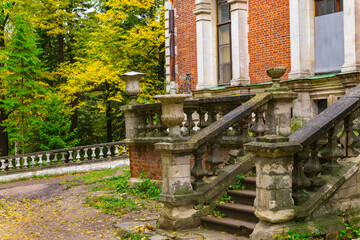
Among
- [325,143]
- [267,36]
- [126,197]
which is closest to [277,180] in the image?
[325,143]

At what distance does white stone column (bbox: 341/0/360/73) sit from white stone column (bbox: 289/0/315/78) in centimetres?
111

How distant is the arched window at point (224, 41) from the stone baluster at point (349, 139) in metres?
7.54

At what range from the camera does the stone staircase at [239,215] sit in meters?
6.16

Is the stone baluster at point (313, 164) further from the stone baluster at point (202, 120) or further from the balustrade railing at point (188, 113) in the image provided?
the stone baluster at point (202, 120)

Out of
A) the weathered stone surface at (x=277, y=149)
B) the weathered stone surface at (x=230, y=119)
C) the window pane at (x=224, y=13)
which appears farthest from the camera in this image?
the window pane at (x=224, y=13)

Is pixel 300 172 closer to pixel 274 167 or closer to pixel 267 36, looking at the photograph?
pixel 274 167

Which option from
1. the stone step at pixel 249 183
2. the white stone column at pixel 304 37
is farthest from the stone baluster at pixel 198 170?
the white stone column at pixel 304 37

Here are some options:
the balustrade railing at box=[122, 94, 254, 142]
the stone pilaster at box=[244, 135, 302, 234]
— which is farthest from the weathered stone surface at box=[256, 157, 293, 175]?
the balustrade railing at box=[122, 94, 254, 142]

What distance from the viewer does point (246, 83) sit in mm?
12234

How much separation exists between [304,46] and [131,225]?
6386 mm

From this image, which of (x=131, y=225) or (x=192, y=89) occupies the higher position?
(x=192, y=89)

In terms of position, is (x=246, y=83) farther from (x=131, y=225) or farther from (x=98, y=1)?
(x=98, y=1)

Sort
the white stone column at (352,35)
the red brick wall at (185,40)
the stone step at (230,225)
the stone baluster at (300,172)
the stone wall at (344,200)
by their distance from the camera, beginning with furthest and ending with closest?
the red brick wall at (185,40) → the white stone column at (352,35) → the stone step at (230,225) → the stone wall at (344,200) → the stone baluster at (300,172)

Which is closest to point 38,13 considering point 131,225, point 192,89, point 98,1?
point 98,1
